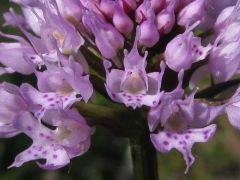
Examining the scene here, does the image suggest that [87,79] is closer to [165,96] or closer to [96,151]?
[165,96]

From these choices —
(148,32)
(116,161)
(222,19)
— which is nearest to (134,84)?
(148,32)

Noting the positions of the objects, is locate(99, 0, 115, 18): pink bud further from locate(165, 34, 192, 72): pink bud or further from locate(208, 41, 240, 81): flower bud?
locate(208, 41, 240, 81): flower bud

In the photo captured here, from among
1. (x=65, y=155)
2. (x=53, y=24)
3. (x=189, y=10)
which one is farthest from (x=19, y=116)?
(x=189, y=10)

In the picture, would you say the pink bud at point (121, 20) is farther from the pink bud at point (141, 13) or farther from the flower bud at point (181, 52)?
the flower bud at point (181, 52)

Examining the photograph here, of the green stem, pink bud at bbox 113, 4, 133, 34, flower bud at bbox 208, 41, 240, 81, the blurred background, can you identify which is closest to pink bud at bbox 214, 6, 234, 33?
flower bud at bbox 208, 41, 240, 81

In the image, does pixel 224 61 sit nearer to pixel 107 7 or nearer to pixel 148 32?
pixel 148 32
